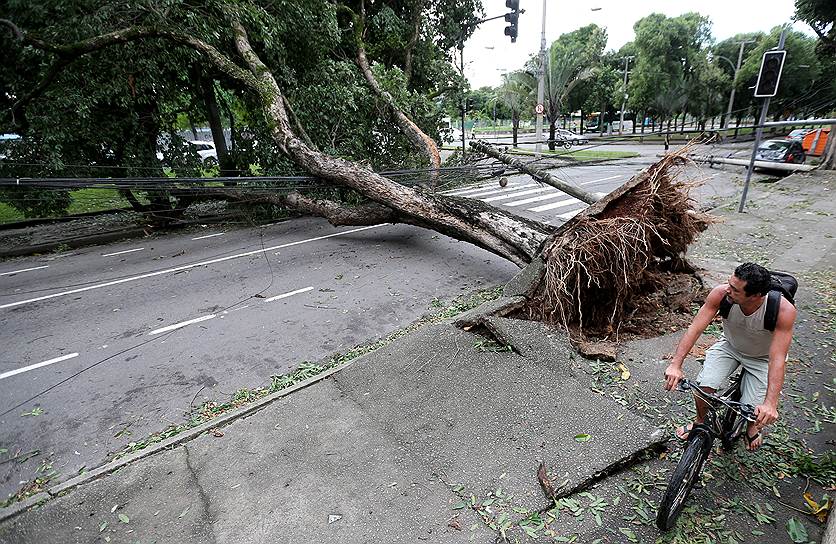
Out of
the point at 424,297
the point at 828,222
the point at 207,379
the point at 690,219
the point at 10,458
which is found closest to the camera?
the point at 10,458

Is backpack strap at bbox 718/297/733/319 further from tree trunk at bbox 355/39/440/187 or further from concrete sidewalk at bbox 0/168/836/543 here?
tree trunk at bbox 355/39/440/187

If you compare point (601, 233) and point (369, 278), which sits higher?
point (601, 233)

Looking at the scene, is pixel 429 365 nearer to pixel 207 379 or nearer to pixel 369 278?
pixel 207 379

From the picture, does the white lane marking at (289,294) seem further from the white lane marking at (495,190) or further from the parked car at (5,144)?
the white lane marking at (495,190)

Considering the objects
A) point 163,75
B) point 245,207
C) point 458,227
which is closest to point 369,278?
point 458,227

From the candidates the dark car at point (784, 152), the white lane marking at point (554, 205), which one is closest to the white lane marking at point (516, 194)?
the white lane marking at point (554, 205)

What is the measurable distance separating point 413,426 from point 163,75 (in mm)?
11451

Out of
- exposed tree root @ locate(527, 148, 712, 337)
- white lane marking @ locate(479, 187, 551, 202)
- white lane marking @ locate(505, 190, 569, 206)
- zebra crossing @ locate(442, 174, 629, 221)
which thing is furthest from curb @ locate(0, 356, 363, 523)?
white lane marking @ locate(479, 187, 551, 202)

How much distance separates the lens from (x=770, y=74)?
32.2 feet

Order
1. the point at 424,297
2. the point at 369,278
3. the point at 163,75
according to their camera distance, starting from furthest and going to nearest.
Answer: the point at 163,75 < the point at 369,278 < the point at 424,297

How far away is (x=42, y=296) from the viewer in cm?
766

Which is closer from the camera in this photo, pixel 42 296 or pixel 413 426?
pixel 413 426

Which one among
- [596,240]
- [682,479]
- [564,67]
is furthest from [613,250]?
[564,67]

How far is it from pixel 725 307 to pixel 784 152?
70.3 feet
